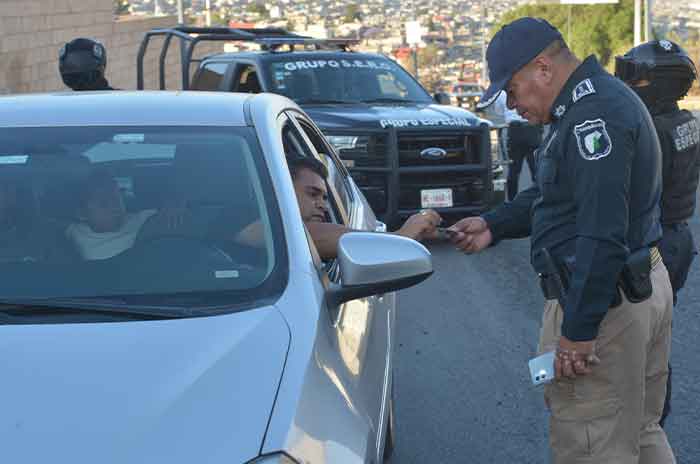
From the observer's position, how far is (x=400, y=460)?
209 inches

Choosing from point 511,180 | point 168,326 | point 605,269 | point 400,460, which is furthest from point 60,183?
point 511,180

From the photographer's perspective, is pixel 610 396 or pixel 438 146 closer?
pixel 610 396

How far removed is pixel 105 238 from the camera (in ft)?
11.7

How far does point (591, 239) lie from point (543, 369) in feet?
1.60

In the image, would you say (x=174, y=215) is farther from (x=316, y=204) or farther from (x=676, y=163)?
(x=676, y=163)

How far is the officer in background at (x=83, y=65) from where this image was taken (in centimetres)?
729

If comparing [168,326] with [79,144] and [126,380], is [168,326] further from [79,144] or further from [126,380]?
[79,144]

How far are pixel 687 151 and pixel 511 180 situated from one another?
8710 millimetres

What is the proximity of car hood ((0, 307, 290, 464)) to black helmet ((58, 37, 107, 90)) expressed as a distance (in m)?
4.54

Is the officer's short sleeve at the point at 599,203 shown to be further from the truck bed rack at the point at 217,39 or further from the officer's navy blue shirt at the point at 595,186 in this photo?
the truck bed rack at the point at 217,39

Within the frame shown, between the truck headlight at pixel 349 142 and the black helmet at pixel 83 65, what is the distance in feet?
11.9

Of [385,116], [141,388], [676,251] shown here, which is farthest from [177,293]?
[385,116]

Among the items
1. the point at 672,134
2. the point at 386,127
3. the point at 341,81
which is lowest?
the point at 386,127

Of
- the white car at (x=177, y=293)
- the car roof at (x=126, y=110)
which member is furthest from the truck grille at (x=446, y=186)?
the car roof at (x=126, y=110)
